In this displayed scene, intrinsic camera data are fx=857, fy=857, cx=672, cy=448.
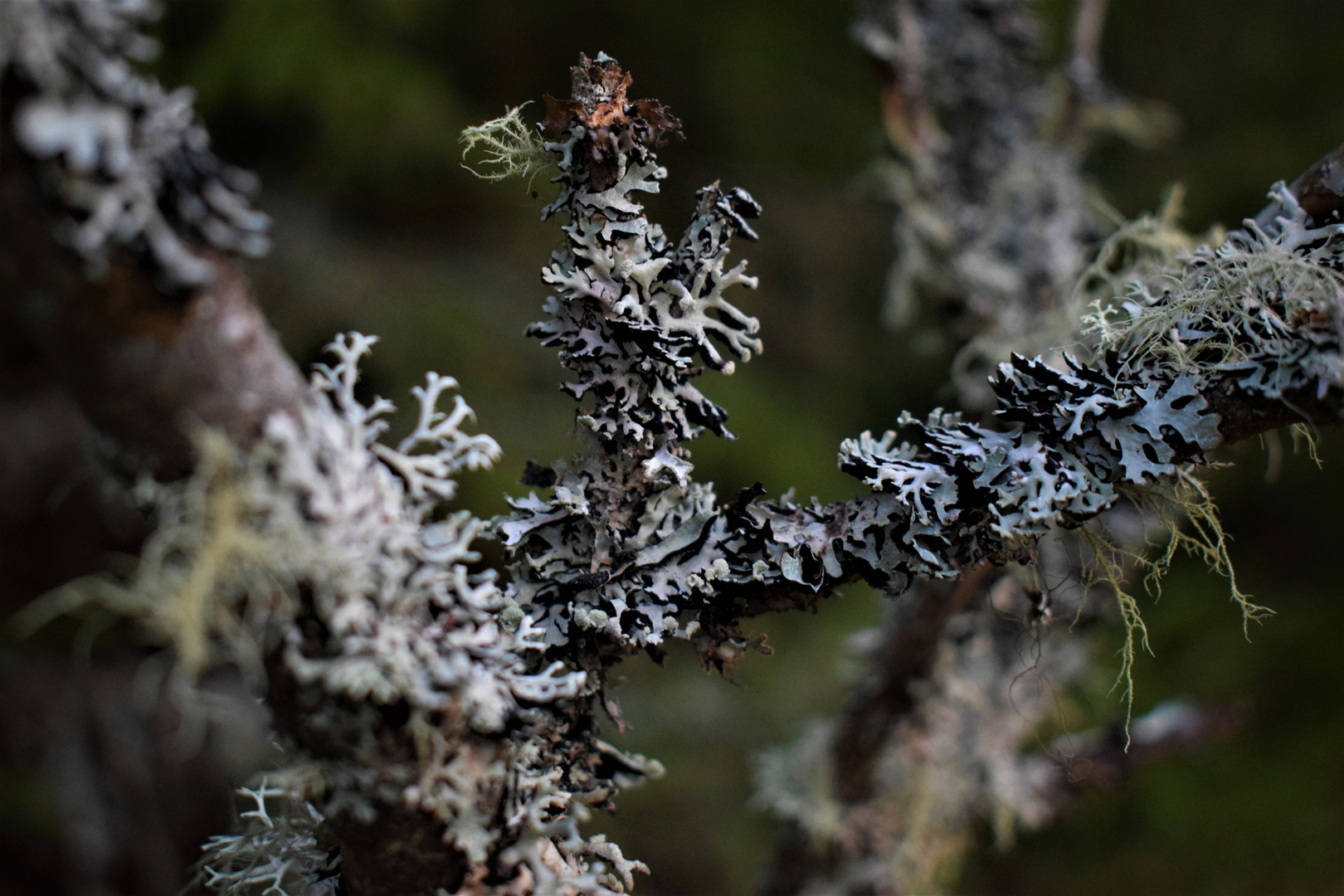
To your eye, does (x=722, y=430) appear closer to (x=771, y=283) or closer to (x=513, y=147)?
(x=513, y=147)

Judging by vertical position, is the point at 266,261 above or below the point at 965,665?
above

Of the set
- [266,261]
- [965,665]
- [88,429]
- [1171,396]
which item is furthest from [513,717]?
[266,261]

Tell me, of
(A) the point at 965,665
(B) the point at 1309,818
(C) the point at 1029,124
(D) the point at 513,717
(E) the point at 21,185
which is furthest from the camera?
(B) the point at 1309,818

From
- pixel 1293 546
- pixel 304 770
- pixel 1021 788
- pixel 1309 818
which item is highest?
pixel 1293 546

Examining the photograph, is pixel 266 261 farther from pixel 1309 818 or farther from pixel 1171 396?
pixel 1309 818

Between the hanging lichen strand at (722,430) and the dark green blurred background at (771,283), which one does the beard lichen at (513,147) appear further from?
the dark green blurred background at (771,283)

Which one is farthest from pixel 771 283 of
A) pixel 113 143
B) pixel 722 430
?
pixel 113 143

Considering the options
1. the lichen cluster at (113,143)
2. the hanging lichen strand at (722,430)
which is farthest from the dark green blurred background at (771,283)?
the lichen cluster at (113,143)

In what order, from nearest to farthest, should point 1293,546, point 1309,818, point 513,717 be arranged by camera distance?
point 513,717 → point 1309,818 → point 1293,546
